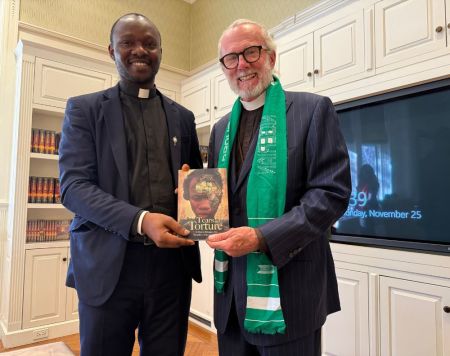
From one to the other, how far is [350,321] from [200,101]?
2.39 metres

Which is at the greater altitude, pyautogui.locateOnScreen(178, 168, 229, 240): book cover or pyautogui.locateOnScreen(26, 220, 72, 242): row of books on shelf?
pyautogui.locateOnScreen(178, 168, 229, 240): book cover

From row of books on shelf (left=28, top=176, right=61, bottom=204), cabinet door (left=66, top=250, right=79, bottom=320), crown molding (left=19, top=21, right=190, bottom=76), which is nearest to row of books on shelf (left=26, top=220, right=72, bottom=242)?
row of books on shelf (left=28, top=176, right=61, bottom=204)

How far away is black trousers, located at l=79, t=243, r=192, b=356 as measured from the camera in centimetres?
105

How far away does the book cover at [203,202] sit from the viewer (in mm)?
969

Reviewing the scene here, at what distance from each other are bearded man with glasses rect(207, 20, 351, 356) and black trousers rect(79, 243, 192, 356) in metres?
0.15

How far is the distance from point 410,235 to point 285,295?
1.22 metres

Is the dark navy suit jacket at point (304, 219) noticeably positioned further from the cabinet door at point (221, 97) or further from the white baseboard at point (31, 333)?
the white baseboard at point (31, 333)

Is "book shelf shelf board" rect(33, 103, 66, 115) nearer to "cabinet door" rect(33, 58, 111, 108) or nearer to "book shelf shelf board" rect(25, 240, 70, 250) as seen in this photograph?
"cabinet door" rect(33, 58, 111, 108)

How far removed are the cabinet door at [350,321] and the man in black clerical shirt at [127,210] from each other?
1229mm

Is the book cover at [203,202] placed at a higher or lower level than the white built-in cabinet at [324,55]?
lower

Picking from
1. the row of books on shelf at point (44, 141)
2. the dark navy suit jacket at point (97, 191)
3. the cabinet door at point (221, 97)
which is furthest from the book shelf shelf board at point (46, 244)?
the dark navy suit jacket at point (97, 191)

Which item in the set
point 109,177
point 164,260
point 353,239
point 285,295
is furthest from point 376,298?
point 109,177

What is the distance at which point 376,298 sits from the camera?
1.92 metres

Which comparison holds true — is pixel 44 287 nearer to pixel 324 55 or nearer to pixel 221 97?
pixel 221 97
